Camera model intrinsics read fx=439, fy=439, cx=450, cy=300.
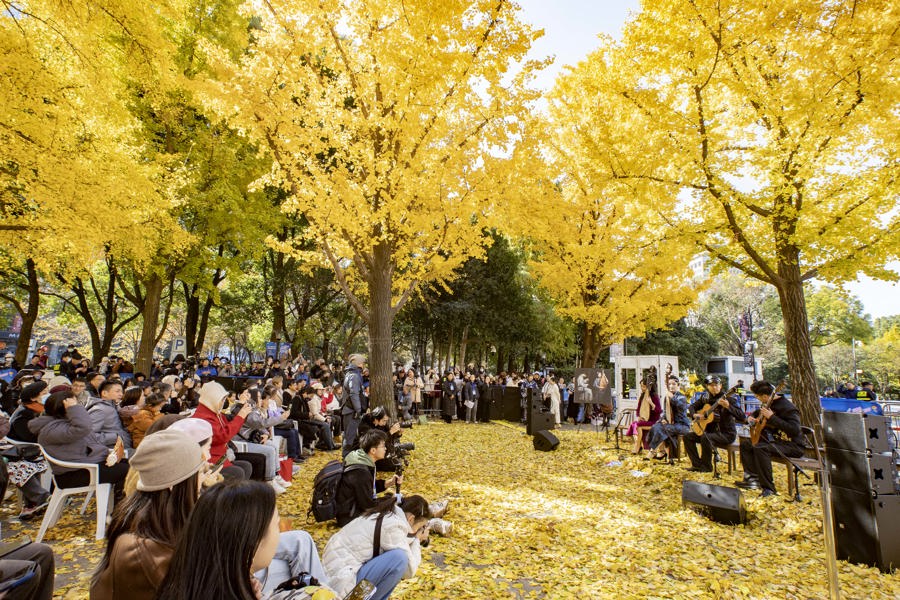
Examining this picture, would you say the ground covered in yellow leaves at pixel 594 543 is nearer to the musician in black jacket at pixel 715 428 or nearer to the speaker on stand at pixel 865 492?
the speaker on stand at pixel 865 492

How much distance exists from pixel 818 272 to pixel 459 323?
1571 centimetres

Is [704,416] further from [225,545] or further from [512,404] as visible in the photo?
[512,404]

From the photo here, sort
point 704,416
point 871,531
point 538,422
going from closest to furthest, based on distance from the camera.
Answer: point 871,531 < point 704,416 < point 538,422

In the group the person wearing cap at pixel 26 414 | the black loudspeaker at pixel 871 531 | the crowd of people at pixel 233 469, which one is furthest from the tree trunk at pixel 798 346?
the person wearing cap at pixel 26 414

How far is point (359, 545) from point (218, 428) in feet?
8.39

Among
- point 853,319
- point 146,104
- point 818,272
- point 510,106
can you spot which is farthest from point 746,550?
point 853,319

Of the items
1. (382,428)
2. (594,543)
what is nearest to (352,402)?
(382,428)

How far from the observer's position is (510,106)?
7328 mm

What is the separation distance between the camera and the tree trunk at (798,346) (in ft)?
25.9

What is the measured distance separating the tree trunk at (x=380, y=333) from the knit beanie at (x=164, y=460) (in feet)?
20.8

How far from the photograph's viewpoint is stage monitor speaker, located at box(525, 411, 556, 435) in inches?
479

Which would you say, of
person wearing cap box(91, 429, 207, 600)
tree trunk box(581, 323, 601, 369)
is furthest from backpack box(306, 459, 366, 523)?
tree trunk box(581, 323, 601, 369)

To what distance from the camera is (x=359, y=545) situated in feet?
9.99

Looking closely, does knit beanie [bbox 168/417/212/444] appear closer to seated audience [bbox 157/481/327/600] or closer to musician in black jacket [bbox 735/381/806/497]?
seated audience [bbox 157/481/327/600]
